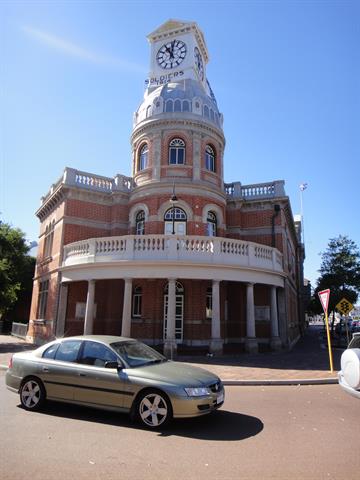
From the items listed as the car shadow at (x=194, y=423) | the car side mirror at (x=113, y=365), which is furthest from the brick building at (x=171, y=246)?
the car side mirror at (x=113, y=365)

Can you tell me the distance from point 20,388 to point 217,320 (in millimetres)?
9879

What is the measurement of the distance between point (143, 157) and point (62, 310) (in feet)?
32.1

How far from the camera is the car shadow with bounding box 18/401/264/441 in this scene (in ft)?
18.1

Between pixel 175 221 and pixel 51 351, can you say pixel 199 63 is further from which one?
pixel 51 351

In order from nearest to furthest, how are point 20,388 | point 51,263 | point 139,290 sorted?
point 20,388 < point 139,290 < point 51,263

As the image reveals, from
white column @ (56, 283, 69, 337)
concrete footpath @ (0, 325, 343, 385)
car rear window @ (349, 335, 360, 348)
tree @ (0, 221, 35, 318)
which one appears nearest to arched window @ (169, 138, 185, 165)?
white column @ (56, 283, 69, 337)

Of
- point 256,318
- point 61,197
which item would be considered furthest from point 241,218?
point 61,197

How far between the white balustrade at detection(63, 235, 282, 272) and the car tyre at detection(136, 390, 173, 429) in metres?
9.84

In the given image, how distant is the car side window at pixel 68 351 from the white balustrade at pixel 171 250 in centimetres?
877

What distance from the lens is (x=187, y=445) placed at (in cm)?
504

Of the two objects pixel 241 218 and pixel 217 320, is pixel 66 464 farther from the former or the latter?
pixel 241 218

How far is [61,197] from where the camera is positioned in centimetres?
2170

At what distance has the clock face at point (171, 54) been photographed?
25769 millimetres

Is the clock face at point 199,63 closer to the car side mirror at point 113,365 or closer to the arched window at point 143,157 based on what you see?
the arched window at point 143,157
